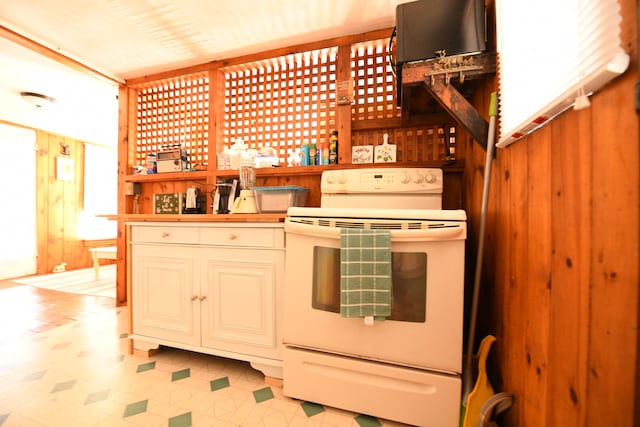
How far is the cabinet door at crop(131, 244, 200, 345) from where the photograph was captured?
1559mm

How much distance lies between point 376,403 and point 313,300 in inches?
20.6

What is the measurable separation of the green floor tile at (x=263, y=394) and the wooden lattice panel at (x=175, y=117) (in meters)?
2.02

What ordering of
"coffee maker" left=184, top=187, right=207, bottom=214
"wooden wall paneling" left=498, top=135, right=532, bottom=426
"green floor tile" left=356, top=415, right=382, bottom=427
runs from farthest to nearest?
"coffee maker" left=184, top=187, right=207, bottom=214 < "green floor tile" left=356, top=415, right=382, bottom=427 < "wooden wall paneling" left=498, top=135, right=532, bottom=426

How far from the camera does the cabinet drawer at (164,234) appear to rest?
1.58 m

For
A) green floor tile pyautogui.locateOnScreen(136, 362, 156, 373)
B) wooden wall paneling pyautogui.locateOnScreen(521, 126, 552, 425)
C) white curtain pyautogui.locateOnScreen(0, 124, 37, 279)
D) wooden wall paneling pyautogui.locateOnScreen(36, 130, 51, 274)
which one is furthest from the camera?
wooden wall paneling pyautogui.locateOnScreen(36, 130, 51, 274)

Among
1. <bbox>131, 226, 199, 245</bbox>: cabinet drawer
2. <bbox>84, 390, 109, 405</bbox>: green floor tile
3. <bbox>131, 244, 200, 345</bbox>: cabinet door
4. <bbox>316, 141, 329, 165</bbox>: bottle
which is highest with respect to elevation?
<bbox>316, 141, 329, 165</bbox>: bottle

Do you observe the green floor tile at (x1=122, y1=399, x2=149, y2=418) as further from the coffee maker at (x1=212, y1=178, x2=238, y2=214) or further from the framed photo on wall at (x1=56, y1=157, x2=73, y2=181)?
the framed photo on wall at (x1=56, y1=157, x2=73, y2=181)

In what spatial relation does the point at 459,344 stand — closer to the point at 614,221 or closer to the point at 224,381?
the point at 614,221

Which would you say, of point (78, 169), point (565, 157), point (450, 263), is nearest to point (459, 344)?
point (450, 263)

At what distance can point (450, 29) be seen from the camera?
1247 mm

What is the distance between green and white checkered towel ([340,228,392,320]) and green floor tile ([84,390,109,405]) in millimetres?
1302

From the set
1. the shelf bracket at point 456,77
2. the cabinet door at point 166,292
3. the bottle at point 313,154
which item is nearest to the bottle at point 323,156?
the bottle at point 313,154

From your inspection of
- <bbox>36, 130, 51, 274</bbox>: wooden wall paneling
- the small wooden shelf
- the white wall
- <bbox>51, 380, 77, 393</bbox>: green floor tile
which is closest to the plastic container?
the small wooden shelf

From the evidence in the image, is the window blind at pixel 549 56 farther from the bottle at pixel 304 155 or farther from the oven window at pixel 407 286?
the bottle at pixel 304 155
